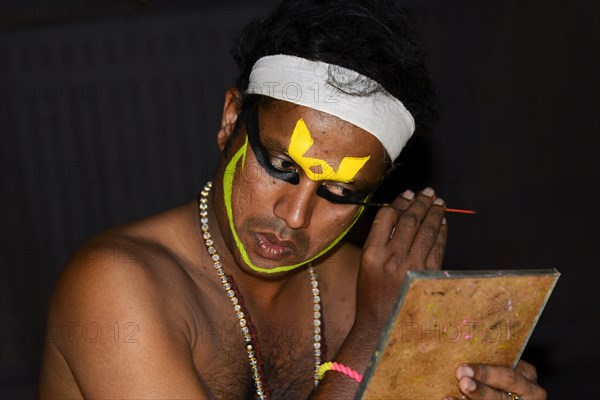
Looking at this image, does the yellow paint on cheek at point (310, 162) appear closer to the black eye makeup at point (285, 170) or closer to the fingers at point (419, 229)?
the black eye makeup at point (285, 170)

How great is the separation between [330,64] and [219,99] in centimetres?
169

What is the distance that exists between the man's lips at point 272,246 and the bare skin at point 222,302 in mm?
24

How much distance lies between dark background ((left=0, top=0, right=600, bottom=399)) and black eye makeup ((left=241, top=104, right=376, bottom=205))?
5.08 ft

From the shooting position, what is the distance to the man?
1941 millimetres

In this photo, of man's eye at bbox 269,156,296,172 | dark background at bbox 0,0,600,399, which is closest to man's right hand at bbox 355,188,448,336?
man's eye at bbox 269,156,296,172

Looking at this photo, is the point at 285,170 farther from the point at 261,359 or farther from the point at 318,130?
the point at 261,359

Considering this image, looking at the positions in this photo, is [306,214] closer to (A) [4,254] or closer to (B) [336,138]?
(B) [336,138]

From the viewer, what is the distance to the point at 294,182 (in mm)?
2092

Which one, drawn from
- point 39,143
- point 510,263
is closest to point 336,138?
point 39,143

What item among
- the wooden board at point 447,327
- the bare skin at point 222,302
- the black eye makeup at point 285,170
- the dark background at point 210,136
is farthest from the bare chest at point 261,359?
the dark background at point 210,136

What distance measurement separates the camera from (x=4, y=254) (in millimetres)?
3799

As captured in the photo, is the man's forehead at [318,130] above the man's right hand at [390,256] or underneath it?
above

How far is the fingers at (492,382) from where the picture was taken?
1.85 metres

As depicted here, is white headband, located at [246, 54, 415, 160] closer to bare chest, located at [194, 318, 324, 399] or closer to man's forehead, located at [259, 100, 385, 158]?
man's forehead, located at [259, 100, 385, 158]
